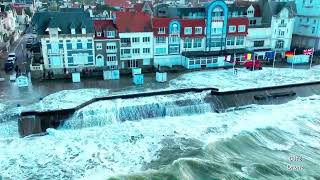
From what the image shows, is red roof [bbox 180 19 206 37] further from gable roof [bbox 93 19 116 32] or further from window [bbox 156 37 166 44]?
gable roof [bbox 93 19 116 32]

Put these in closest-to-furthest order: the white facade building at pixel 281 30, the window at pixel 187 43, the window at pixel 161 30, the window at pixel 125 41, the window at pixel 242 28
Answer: the window at pixel 125 41 → the window at pixel 161 30 → the window at pixel 187 43 → the window at pixel 242 28 → the white facade building at pixel 281 30

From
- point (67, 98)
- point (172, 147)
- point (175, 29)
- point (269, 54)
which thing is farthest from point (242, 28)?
point (67, 98)

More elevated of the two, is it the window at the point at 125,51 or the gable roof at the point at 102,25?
the gable roof at the point at 102,25

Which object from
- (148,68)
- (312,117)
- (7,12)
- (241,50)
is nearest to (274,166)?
(312,117)

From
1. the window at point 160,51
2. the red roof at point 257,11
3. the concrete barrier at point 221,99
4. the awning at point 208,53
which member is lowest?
the concrete barrier at point 221,99

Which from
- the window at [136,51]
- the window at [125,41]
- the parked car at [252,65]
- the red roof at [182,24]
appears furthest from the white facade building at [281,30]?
the window at [125,41]

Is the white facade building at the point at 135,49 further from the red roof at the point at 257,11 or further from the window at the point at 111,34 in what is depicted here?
the red roof at the point at 257,11
